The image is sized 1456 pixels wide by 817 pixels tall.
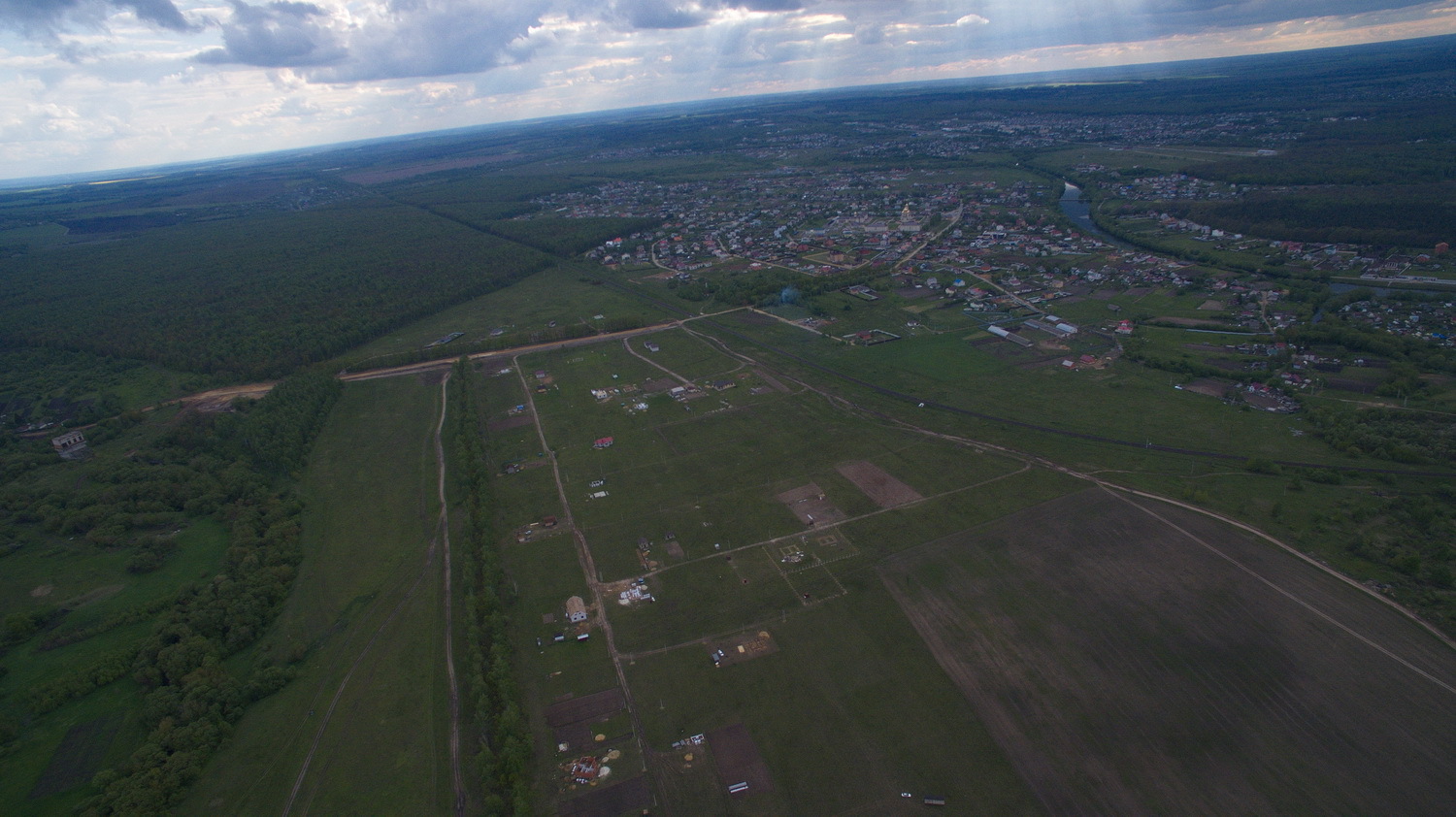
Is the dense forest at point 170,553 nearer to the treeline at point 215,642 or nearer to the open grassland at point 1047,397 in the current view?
the treeline at point 215,642

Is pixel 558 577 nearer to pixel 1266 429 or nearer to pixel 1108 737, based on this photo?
pixel 1108 737

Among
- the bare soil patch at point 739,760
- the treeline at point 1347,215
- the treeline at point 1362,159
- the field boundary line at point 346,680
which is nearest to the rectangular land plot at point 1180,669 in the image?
the bare soil patch at point 739,760

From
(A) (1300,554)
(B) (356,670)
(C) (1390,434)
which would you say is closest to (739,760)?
(B) (356,670)

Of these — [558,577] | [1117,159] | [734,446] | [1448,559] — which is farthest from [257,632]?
[1117,159]

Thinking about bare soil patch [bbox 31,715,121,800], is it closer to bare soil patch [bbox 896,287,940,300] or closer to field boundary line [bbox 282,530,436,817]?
field boundary line [bbox 282,530,436,817]

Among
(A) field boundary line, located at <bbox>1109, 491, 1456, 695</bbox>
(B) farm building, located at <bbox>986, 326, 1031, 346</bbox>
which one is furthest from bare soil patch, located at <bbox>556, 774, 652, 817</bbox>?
(B) farm building, located at <bbox>986, 326, 1031, 346</bbox>

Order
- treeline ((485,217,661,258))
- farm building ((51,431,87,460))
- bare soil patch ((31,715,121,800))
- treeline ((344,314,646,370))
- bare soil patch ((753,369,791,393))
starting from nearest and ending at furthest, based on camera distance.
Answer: bare soil patch ((31,715,121,800)) → farm building ((51,431,87,460)) → bare soil patch ((753,369,791,393)) → treeline ((344,314,646,370)) → treeline ((485,217,661,258))
